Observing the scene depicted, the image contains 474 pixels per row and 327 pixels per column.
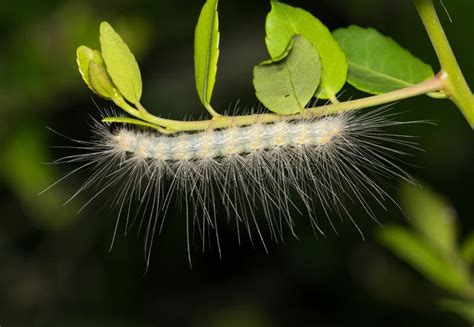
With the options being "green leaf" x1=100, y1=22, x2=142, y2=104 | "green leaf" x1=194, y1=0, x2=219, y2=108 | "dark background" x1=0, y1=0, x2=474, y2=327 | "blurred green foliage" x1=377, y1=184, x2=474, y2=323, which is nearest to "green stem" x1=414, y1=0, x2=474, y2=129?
"green leaf" x1=194, y1=0, x2=219, y2=108

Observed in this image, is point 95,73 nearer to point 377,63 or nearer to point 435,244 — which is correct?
point 377,63

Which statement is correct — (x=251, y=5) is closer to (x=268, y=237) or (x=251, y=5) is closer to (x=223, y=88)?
(x=223, y=88)

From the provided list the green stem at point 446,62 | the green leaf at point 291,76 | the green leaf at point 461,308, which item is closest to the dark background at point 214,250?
the green leaf at point 461,308

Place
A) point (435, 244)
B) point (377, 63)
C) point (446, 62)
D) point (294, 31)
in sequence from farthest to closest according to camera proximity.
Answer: point (435, 244)
point (377, 63)
point (294, 31)
point (446, 62)

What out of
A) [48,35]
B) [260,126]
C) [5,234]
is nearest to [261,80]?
[260,126]

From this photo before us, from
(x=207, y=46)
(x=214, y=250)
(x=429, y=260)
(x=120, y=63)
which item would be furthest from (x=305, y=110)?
(x=214, y=250)

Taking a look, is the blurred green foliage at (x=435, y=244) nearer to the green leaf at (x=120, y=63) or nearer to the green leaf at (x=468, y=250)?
the green leaf at (x=468, y=250)
